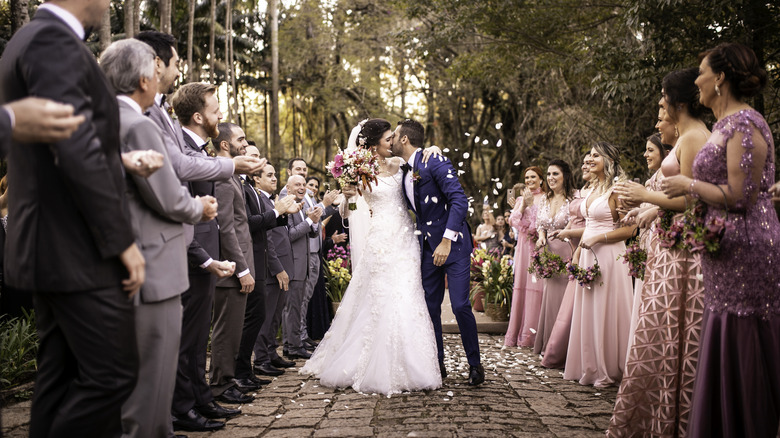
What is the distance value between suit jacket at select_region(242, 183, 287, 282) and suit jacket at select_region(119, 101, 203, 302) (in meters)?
3.01

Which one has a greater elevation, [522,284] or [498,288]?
[522,284]

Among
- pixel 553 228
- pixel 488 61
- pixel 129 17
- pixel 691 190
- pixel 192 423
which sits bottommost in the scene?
pixel 192 423

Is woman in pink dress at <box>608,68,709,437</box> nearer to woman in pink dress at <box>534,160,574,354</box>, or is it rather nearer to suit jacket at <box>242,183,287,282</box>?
suit jacket at <box>242,183,287,282</box>

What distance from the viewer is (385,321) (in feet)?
19.7

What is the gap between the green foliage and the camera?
5727 millimetres

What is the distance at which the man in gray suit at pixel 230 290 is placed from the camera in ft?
17.2

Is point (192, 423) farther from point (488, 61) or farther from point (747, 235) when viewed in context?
point (488, 61)

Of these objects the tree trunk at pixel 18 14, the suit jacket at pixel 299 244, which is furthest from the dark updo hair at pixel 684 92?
the tree trunk at pixel 18 14

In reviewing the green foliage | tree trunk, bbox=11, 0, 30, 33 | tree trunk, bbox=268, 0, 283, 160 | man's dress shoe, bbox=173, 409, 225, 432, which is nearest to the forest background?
tree trunk, bbox=11, 0, 30, 33

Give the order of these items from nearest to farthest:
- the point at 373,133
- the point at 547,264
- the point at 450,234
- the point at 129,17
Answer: the point at 450,234, the point at 373,133, the point at 547,264, the point at 129,17

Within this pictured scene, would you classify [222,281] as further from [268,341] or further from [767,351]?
[767,351]

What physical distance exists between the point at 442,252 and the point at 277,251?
207 cm

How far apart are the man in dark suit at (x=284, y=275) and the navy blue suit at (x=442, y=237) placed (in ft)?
4.81

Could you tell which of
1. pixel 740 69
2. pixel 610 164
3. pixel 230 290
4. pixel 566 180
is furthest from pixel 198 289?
pixel 566 180
